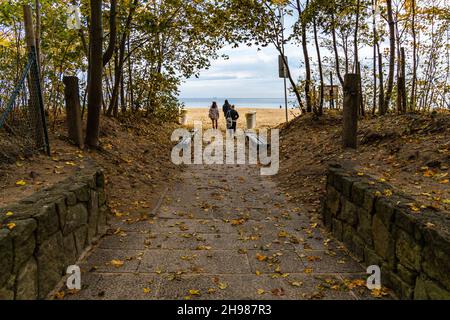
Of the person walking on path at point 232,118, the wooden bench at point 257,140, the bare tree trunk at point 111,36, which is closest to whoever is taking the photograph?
the bare tree trunk at point 111,36

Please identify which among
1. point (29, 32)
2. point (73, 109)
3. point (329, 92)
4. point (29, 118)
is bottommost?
point (29, 118)

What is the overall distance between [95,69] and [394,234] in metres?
6.76

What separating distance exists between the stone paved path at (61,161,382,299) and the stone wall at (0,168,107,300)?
10.9 inches

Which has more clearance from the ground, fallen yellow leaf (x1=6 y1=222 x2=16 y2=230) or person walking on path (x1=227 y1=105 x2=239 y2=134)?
person walking on path (x1=227 y1=105 x2=239 y2=134)

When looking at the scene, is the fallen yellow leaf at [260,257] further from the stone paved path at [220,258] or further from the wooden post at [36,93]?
the wooden post at [36,93]

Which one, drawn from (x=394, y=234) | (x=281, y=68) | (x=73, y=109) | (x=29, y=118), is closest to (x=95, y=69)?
(x=73, y=109)

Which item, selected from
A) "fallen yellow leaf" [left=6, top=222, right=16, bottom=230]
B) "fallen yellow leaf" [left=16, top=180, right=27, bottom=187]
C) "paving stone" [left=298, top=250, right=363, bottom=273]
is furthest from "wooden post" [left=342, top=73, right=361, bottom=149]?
"fallen yellow leaf" [left=6, top=222, right=16, bottom=230]

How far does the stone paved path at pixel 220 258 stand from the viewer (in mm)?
3936

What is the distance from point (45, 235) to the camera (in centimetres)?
372

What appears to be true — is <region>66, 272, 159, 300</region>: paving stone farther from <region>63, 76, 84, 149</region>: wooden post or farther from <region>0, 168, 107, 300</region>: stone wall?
<region>63, 76, 84, 149</region>: wooden post

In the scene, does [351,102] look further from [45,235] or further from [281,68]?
[281,68]

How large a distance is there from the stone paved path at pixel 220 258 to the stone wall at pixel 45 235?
278 mm

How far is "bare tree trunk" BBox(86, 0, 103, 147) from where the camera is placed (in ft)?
27.0

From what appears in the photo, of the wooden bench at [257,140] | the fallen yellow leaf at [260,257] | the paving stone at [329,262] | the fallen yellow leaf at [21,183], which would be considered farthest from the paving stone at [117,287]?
the wooden bench at [257,140]
